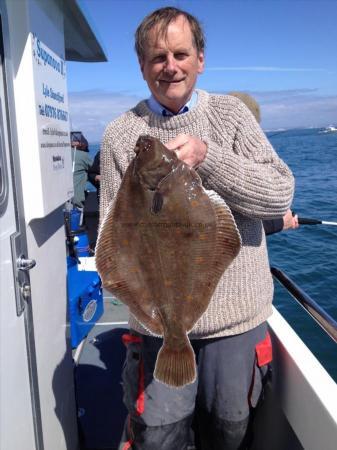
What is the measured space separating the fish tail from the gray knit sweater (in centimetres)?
34

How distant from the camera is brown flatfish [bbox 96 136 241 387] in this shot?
5.85ft

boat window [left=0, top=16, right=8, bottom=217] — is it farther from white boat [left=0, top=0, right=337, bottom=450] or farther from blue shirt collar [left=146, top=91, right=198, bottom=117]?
blue shirt collar [left=146, top=91, right=198, bottom=117]

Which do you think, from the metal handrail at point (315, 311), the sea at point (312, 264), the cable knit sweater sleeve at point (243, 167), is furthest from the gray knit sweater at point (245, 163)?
the sea at point (312, 264)

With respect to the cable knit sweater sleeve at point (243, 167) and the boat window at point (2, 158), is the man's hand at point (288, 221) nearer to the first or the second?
the cable knit sweater sleeve at point (243, 167)

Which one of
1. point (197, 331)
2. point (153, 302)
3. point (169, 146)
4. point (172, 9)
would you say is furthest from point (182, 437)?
point (172, 9)

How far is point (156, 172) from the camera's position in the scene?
1.76m

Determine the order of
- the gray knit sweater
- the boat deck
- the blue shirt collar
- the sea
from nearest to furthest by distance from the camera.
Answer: the gray knit sweater
the blue shirt collar
the boat deck
the sea

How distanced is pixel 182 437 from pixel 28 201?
1.61 m

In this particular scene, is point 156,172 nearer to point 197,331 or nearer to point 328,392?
point 197,331

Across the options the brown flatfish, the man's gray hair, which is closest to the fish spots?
the brown flatfish

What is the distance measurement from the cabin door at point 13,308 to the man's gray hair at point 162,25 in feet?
2.19

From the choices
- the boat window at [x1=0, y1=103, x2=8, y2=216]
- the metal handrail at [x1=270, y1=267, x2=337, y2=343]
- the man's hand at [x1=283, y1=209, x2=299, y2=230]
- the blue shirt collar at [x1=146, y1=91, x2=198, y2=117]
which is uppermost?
the blue shirt collar at [x1=146, y1=91, x2=198, y2=117]

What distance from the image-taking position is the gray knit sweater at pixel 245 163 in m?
2.16

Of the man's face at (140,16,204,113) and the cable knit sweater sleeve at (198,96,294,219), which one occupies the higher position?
the man's face at (140,16,204,113)
